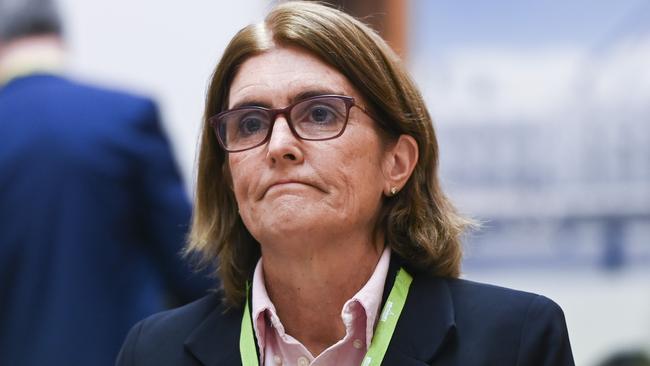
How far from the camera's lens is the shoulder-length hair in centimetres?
220

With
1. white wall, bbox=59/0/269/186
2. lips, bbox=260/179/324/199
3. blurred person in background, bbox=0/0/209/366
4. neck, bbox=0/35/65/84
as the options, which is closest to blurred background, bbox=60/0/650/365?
white wall, bbox=59/0/269/186

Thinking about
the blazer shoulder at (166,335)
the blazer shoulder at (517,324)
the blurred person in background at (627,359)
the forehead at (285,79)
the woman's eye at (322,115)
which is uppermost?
the forehead at (285,79)

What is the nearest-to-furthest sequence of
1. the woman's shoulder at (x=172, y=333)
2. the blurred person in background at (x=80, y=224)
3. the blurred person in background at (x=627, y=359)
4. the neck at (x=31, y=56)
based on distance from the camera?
the woman's shoulder at (x=172, y=333) < the blurred person in background at (x=80, y=224) < the neck at (x=31, y=56) < the blurred person in background at (x=627, y=359)

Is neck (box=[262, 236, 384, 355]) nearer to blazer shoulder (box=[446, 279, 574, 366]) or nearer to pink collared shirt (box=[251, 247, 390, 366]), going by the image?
pink collared shirt (box=[251, 247, 390, 366])

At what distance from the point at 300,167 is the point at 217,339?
0.43 meters

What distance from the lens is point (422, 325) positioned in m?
2.20

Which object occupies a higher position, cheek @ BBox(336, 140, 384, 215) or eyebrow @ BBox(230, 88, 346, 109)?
eyebrow @ BBox(230, 88, 346, 109)

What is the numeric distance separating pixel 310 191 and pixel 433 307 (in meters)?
0.34

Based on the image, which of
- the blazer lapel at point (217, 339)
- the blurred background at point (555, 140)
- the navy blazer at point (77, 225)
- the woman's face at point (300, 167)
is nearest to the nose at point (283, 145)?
the woman's face at point (300, 167)

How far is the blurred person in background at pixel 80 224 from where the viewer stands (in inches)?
126

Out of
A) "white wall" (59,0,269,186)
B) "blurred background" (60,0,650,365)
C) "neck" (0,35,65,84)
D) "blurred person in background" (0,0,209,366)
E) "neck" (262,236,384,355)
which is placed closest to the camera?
"neck" (262,236,384,355)

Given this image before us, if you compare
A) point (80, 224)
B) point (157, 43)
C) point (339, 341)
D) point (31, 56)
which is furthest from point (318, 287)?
point (157, 43)

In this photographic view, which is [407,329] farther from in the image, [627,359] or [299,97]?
[627,359]

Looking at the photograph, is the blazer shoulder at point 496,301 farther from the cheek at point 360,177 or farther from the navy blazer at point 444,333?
the cheek at point 360,177
